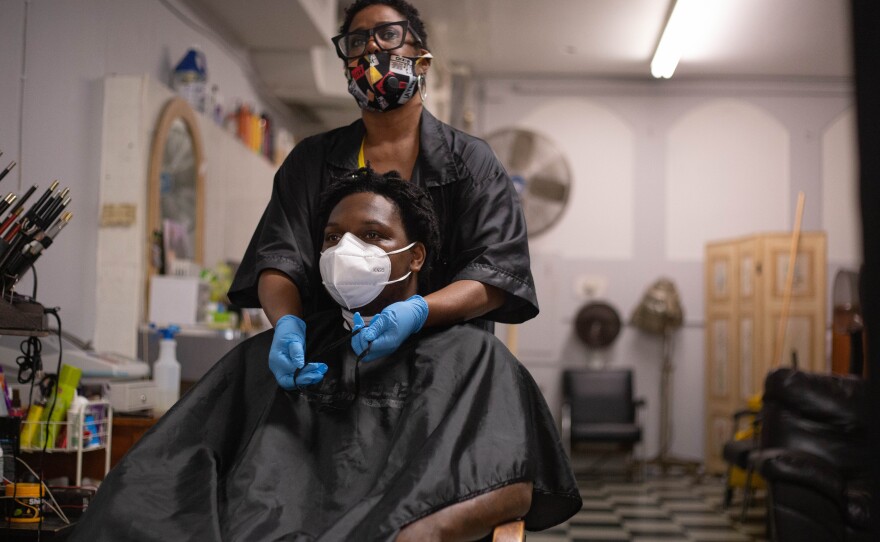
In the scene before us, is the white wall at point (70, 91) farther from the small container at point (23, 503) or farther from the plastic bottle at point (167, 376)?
the small container at point (23, 503)

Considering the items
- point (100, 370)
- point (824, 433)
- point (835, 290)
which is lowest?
point (824, 433)

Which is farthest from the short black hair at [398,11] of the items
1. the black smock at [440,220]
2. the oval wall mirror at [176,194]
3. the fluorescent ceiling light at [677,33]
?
the fluorescent ceiling light at [677,33]

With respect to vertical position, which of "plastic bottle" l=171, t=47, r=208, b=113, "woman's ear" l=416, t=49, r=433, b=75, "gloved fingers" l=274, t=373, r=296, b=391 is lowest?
"gloved fingers" l=274, t=373, r=296, b=391

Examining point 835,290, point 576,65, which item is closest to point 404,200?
point 835,290

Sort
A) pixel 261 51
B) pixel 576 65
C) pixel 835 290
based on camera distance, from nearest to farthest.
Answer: pixel 261 51
pixel 835 290
pixel 576 65

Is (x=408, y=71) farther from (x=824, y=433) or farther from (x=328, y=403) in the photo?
(x=824, y=433)

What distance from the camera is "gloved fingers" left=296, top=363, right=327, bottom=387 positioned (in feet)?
4.83

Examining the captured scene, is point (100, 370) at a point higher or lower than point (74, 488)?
higher

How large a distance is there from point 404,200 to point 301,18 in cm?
342

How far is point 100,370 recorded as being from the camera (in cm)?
266

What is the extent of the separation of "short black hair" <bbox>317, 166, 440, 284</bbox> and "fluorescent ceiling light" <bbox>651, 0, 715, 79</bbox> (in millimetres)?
4748

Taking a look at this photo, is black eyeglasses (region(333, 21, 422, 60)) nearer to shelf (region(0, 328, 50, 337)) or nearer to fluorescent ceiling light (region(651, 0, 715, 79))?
shelf (region(0, 328, 50, 337))

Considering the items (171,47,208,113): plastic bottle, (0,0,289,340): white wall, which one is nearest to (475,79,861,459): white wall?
(171,47,208,113): plastic bottle

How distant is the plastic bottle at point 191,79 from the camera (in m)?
4.11
